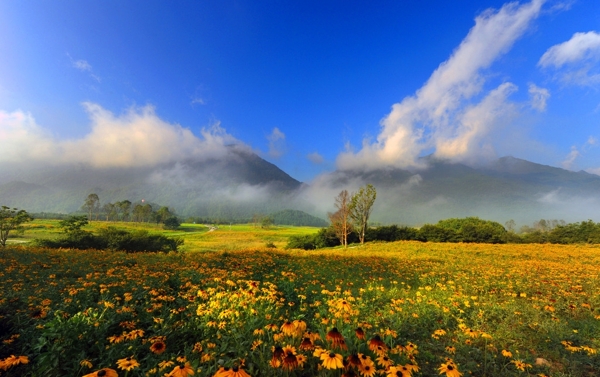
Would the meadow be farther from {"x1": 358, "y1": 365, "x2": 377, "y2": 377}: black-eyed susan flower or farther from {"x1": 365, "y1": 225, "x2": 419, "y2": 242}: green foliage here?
{"x1": 365, "y1": 225, "x2": 419, "y2": 242}: green foliage

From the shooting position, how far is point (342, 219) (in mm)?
40719

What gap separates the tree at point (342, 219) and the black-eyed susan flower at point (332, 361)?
3747cm

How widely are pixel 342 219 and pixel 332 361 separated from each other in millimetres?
38806

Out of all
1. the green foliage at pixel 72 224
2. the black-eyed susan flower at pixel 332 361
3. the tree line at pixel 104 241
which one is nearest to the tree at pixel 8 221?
the green foliage at pixel 72 224

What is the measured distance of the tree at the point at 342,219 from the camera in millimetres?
40156

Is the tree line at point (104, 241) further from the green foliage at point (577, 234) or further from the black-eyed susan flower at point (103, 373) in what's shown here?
the green foliage at point (577, 234)

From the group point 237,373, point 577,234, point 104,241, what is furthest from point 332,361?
point 577,234

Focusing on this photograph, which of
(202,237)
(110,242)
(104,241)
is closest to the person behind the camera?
(110,242)

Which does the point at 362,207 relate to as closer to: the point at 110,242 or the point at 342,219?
the point at 342,219

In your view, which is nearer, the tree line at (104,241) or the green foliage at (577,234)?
the tree line at (104,241)

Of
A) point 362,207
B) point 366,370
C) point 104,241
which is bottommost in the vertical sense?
point 104,241

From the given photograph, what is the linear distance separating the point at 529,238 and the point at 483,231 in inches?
299

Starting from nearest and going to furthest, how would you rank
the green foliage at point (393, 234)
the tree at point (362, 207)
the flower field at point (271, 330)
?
the flower field at point (271, 330) → the green foliage at point (393, 234) → the tree at point (362, 207)

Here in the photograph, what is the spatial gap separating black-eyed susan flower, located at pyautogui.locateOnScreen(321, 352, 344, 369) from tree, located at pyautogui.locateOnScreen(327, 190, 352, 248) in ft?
123
